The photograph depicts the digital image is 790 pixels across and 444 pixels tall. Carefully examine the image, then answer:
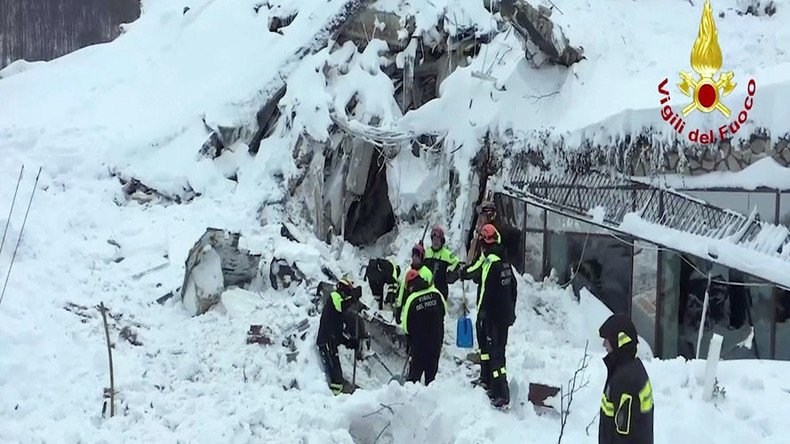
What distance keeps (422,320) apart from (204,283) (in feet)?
11.2

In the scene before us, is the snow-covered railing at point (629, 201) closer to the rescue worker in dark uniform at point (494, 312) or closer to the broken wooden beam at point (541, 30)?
the broken wooden beam at point (541, 30)

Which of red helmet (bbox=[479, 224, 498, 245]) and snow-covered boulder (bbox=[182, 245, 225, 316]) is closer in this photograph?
red helmet (bbox=[479, 224, 498, 245])

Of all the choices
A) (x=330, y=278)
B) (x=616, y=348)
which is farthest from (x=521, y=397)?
(x=330, y=278)

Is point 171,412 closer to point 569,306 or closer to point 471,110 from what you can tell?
point 569,306

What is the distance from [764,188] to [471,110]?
5.15m

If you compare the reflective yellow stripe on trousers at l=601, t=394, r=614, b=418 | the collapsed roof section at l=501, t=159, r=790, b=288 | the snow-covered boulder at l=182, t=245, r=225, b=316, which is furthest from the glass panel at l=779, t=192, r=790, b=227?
the snow-covered boulder at l=182, t=245, r=225, b=316

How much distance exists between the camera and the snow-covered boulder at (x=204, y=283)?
9297 millimetres

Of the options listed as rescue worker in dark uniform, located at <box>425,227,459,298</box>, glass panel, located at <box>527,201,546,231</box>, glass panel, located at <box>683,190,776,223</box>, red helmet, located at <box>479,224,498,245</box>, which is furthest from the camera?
glass panel, located at <box>527,201,546,231</box>

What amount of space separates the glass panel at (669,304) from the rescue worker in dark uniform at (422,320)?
4054 mm

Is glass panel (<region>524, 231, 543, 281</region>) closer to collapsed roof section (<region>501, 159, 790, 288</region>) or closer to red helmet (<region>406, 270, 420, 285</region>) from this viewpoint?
collapsed roof section (<region>501, 159, 790, 288</region>)

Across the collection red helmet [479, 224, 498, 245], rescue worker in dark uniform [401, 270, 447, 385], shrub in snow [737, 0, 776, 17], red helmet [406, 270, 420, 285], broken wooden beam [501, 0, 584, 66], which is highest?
shrub in snow [737, 0, 776, 17]

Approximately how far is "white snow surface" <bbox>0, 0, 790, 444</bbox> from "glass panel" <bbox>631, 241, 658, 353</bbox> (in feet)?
2.16

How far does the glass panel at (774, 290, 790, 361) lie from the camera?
29.4 feet

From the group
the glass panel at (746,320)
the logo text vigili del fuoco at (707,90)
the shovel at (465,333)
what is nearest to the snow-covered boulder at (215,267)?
the shovel at (465,333)
